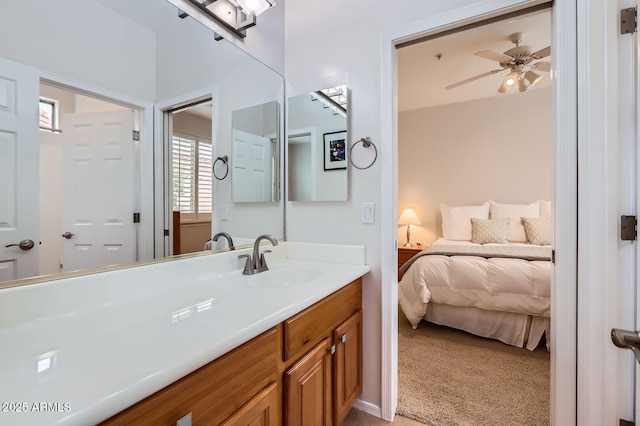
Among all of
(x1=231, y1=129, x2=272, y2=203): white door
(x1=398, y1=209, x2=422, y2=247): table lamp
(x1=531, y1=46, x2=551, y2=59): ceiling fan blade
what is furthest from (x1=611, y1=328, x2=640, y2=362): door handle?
(x1=398, y1=209, x2=422, y2=247): table lamp

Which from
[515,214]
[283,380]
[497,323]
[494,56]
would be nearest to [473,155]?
[515,214]

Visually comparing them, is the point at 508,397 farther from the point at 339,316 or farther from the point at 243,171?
the point at 243,171

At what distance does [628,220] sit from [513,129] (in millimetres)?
3611

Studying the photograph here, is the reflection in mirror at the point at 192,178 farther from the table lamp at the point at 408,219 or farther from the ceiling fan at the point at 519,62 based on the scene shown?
the table lamp at the point at 408,219

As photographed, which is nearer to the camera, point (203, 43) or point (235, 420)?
point (235, 420)

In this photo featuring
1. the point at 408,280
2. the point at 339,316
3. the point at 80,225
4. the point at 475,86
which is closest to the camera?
the point at 80,225

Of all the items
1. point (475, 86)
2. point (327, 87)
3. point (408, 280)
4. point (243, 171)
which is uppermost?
point (475, 86)

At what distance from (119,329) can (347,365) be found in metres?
1.01

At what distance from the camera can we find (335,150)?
5.73ft

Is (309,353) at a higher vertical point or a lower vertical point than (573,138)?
lower

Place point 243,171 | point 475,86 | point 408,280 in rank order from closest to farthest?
1. point 243,171
2. point 408,280
3. point 475,86

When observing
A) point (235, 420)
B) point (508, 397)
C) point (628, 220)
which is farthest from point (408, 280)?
point (235, 420)

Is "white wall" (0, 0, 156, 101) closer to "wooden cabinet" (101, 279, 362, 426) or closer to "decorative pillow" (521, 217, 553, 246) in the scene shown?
"wooden cabinet" (101, 279, 362, 426)

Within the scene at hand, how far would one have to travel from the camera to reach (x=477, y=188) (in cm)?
432
